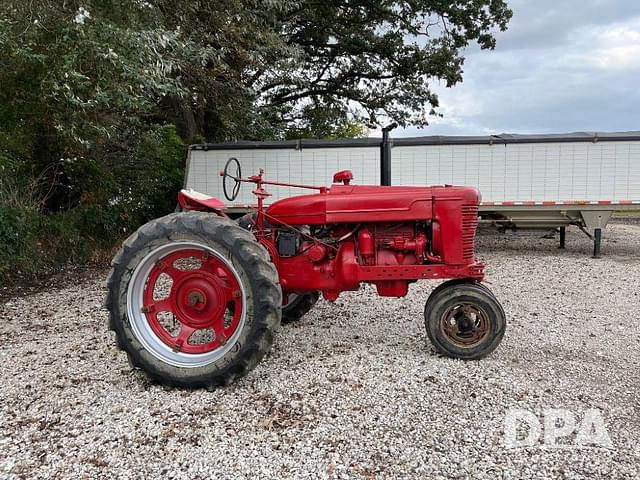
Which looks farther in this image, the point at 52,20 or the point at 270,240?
the point at 52,20

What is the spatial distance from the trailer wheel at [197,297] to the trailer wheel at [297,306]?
122 centimetres

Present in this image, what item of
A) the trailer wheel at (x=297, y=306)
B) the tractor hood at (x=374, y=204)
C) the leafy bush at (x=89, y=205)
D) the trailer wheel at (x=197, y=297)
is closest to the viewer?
the trailer wheel at (x=197, y=297)

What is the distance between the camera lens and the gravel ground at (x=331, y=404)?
2.44 meters

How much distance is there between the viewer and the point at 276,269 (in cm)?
343

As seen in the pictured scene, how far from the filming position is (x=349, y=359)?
374 centimetres

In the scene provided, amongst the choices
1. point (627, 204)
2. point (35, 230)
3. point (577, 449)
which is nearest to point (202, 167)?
point (35, 230)

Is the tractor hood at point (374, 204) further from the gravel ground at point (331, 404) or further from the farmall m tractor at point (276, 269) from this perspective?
the gravel ground at point (331, 404)

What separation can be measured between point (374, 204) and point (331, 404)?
1.38 metres

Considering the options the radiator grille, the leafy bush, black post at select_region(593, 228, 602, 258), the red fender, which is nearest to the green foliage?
the leafy bush

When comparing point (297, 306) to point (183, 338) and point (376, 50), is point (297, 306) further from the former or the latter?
point (376, 50)

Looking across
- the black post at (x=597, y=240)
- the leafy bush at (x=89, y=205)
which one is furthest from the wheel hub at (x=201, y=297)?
the black post at (x=597, y=240)

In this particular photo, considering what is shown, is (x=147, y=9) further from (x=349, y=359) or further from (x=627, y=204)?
(x=627, y=204)

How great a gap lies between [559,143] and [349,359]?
7089mm

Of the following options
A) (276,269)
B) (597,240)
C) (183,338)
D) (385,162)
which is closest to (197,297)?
(183,338)
